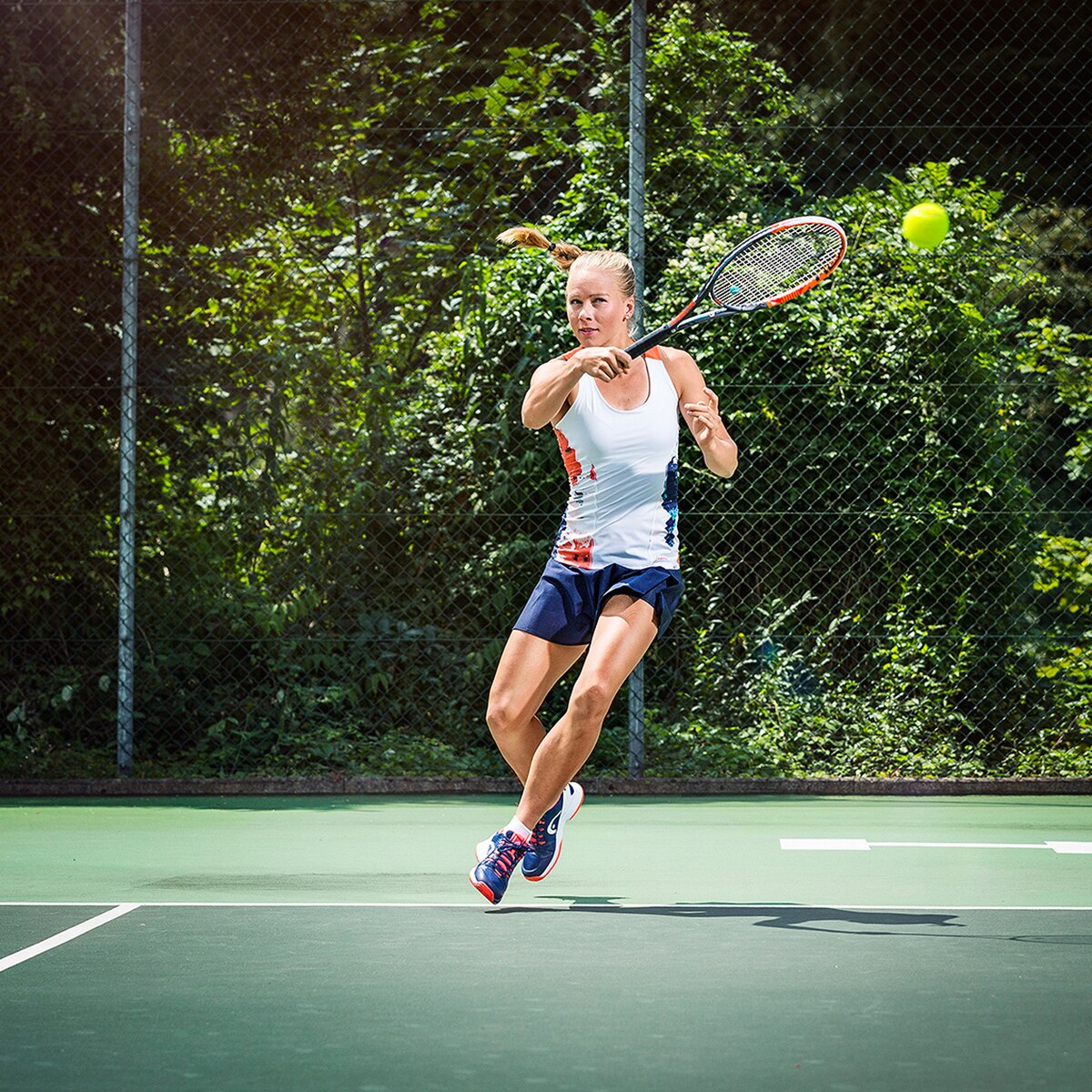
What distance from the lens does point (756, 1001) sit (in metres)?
2.96

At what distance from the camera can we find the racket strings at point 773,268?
192 inches

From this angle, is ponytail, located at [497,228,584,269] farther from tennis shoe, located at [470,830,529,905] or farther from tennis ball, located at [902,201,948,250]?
tennis ball, located at [902,201,948,250]

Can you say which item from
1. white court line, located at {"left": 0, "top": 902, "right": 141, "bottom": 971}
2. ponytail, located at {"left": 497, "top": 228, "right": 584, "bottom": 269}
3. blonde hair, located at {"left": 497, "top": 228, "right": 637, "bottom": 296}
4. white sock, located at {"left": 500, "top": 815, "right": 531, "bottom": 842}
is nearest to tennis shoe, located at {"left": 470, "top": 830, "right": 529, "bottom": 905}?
white sock, located at {"left": 500, "top": 815, "right": 531, "bottom": 842}

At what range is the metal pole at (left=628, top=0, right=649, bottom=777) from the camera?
705cm

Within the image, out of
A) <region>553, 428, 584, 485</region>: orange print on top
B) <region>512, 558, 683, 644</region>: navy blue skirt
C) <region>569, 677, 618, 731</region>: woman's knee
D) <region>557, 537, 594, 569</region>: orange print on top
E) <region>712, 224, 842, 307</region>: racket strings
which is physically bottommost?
<region>569, 677, 618, 731</region>: woman's knee

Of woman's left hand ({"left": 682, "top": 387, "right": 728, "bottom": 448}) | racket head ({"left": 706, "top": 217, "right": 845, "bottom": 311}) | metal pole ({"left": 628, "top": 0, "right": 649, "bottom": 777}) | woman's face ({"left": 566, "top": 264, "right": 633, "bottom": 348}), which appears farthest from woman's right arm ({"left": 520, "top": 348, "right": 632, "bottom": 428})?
metal pole ({"left": 628, "top": 0, "right": 649, "bottom": 777})

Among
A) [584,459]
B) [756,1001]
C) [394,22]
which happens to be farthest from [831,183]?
[756,1001]

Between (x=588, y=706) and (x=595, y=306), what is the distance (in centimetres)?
96

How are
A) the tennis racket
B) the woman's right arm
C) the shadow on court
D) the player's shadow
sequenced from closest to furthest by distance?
the shadow on court → the player's shadow → the woman's right arm → the tennis racket

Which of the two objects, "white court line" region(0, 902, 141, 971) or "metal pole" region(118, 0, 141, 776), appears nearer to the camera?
"white court line" region(0, 902, 141, 971)

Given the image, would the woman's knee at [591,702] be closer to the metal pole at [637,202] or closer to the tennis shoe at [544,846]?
the tennis shoe at [544,846]

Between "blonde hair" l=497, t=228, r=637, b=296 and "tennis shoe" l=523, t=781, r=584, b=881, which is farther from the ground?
"blonde hair" l=497, t=228, r=637, b=296

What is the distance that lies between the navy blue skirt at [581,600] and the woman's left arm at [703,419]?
29 centimetres

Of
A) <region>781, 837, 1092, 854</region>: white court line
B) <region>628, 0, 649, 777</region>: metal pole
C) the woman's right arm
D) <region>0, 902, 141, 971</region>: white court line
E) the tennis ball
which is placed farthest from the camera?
<region>628, 0, 649, 777</region>: metal pole
